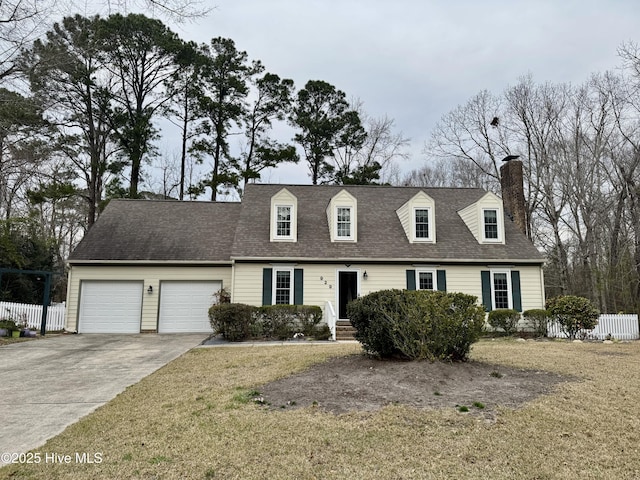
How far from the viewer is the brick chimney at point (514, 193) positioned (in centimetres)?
1872

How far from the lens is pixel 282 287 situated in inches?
626

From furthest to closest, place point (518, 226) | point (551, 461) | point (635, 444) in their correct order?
point (518, 226) → point (635, 444) → point (551, 461)

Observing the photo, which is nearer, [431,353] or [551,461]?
[551,461]

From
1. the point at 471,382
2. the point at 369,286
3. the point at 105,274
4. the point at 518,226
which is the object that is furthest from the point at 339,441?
the point at 518,226

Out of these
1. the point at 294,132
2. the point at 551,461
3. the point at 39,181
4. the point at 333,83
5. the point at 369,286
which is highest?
the point at 333,83

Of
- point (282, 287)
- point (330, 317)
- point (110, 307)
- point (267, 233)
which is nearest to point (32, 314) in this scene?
point (110, 307)

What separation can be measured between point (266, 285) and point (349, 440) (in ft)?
38.5

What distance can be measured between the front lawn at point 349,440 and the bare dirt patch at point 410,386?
19cm

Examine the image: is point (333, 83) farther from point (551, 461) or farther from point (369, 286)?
point (551, 461)

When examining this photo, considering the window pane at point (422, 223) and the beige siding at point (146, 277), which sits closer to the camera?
the beige siding at point (146, 277)

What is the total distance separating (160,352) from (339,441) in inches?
319

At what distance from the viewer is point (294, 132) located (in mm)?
29234

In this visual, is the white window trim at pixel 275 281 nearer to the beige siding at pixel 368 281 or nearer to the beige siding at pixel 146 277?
the beige siding at pixel 368 281

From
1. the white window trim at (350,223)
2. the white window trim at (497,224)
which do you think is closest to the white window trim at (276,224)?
the white window trim at (350,223)
